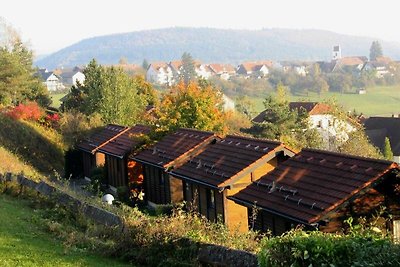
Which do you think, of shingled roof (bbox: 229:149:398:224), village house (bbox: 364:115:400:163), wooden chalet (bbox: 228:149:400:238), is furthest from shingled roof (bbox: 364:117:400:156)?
wooden chalet (bbox: 228:149:400:238)

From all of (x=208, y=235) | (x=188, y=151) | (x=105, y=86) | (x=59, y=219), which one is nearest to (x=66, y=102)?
(x=105, y=86)

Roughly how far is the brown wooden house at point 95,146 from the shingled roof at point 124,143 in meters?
1.17

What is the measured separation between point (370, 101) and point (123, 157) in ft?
302

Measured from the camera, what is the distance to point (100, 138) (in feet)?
132

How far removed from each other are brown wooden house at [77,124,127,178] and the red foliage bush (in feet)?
18.2

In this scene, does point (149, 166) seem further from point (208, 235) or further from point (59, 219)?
point (208, 235)

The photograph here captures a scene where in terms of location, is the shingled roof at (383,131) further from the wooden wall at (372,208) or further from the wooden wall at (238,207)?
the wooden wall at (372,208)

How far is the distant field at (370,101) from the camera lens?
346 ft

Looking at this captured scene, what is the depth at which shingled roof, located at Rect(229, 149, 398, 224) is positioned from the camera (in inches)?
690

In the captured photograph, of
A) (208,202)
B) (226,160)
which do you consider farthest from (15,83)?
(208,202)

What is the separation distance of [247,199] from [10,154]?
23.3 m

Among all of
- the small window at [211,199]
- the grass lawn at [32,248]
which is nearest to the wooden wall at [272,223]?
the small window at [211,199]

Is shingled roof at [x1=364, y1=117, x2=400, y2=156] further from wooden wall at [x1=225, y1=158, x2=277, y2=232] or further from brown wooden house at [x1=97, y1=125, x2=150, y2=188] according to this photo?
wooden wall at [x1=225, y1=158, x2=277, y2=232]

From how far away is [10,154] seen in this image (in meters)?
38.9
